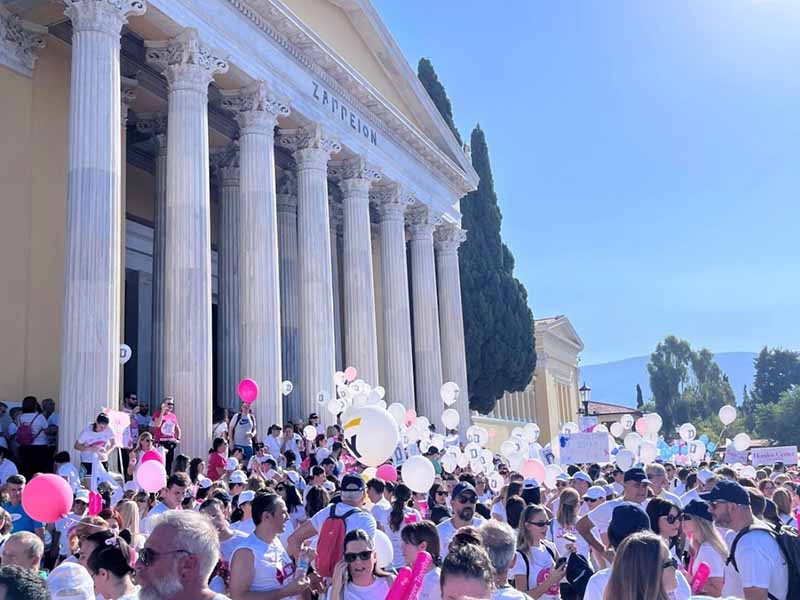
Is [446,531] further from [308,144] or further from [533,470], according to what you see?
[308,144]


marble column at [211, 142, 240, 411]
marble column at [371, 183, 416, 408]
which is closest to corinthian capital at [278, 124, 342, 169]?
marble column at [211, 142, 240, 411]

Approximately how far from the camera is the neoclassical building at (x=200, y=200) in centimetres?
1416

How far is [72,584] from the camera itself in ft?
12.9

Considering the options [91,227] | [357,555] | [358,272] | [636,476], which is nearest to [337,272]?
[358,272]

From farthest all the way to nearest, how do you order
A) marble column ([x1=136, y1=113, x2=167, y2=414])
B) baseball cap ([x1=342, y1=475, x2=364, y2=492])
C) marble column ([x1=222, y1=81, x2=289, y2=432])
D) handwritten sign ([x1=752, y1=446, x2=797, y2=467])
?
marble column ([x1=136, y1=113, x2=167, y2=414])
marble column ([x1=222, y1=81, x2=289, y2=432])
handwritten sign ([x1=752, y1=446, x2=797, y2=467])
baseball cap ([x1=342, y1=475, x2=364, y2=492])

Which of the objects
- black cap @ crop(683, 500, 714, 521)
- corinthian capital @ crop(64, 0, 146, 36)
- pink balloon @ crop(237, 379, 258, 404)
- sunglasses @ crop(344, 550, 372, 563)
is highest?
corinthian capital @ crop(64, 0, 146, 36)

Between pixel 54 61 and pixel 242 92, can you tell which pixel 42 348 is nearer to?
pixel 54 61

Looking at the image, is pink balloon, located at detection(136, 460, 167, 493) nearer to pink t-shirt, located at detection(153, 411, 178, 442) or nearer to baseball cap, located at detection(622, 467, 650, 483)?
baseball cap, located at detection(622, 467, 650, 483)

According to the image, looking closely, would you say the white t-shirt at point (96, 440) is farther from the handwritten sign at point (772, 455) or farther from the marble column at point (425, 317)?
the marble column at point (425, 317)

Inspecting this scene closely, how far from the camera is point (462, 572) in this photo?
346 centimetres

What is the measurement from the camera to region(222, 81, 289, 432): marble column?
18453 mm

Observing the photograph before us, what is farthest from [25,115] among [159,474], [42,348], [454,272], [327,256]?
[454,272]

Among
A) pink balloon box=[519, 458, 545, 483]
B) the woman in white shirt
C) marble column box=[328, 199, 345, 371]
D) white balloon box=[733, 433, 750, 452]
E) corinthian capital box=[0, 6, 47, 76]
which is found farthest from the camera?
marble column box=[328, 199, 345, 371]

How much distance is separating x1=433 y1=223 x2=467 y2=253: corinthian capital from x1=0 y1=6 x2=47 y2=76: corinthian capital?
17.5m
